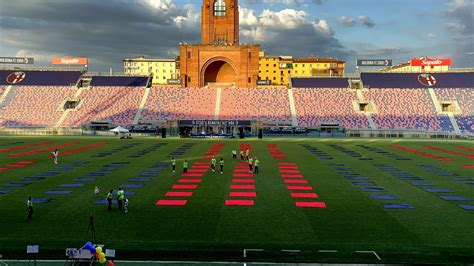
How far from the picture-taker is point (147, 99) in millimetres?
95000

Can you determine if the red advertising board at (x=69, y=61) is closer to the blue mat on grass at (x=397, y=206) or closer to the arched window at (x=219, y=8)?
the arched window at (x=219, y=8)

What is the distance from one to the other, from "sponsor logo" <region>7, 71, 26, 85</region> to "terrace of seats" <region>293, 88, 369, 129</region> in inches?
2619

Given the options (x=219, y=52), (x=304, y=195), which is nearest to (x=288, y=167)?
(x=304, y=195)

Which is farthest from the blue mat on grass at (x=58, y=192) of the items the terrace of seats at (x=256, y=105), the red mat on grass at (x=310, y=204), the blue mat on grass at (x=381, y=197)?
the terrace of seats at (x=256, y=105)

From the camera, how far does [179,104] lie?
307 ft

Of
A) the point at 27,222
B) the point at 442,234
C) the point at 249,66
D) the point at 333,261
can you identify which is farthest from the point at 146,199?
the point at 249,66

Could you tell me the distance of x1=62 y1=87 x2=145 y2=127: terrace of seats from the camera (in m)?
87.2

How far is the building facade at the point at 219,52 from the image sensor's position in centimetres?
10319

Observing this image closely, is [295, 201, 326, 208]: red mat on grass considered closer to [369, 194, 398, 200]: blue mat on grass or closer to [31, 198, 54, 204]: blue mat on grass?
[369, 194, 398, 200]: blue mat on grass

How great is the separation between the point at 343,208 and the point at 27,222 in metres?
16.5

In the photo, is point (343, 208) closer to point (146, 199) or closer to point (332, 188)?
point (332, 188)

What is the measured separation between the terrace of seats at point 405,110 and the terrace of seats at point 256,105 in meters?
19.4

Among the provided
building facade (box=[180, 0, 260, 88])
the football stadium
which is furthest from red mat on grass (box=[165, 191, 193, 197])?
building facade (box=[180, 0, 260, 88])

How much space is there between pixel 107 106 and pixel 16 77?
91.8ft
